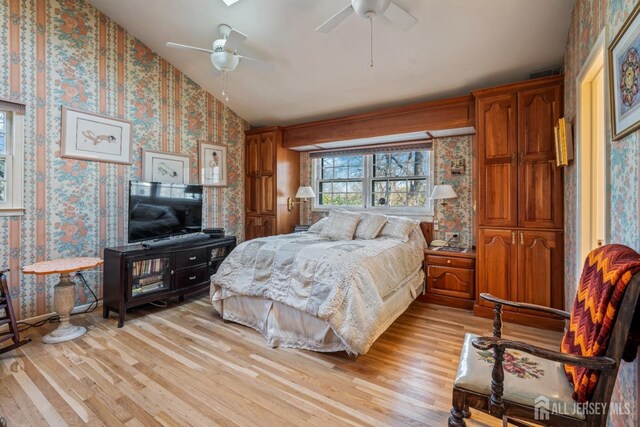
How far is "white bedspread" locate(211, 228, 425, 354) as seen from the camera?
7.39 feet

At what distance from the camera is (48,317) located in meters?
3.04

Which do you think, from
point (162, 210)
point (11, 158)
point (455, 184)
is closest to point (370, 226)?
point (455, 184)

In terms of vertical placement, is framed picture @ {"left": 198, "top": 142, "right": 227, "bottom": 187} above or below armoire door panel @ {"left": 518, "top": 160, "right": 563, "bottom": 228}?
above

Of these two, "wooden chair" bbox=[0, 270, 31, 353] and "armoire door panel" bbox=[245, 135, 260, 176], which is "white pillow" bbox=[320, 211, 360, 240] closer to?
"armoire door panel" bbox=[245, 135, 260, 176]

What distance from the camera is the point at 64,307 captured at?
2686 mm

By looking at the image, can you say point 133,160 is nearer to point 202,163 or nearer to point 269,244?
point 202,163

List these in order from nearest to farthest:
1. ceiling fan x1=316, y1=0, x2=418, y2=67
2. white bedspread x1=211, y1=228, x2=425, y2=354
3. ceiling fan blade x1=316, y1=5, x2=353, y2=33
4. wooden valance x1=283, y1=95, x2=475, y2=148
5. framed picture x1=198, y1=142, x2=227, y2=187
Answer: ceiling fan x1=316, y1=0, x2=418, y2=67
ceiling fan blade x1=316, y1=5, x2=353, y2=33
white bedspread x1=211, y1=228, x2=425, y2=354
wooden valance x1=283, y1=95, x2=475, y2=148
framed picture x1=198, y1=142, x2=227, y2=187

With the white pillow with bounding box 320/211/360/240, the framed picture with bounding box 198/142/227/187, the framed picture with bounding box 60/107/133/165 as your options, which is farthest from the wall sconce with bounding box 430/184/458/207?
the framed picture with bounding box 60/107/133/165

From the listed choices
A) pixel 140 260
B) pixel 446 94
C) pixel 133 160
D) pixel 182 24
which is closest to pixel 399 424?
pixel 140 260

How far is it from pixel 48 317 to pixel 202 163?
254cm

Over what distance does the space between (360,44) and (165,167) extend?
116 inches

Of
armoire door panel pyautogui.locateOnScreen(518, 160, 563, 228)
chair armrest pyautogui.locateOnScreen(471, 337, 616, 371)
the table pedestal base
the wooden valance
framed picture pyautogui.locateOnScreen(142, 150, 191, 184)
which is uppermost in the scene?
the wooden valance

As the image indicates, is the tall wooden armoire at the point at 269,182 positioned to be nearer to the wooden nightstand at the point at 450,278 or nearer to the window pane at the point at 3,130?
the wooden nightstand at the point at 450,278

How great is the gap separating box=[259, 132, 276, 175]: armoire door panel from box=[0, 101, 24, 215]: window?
9.23 feet
